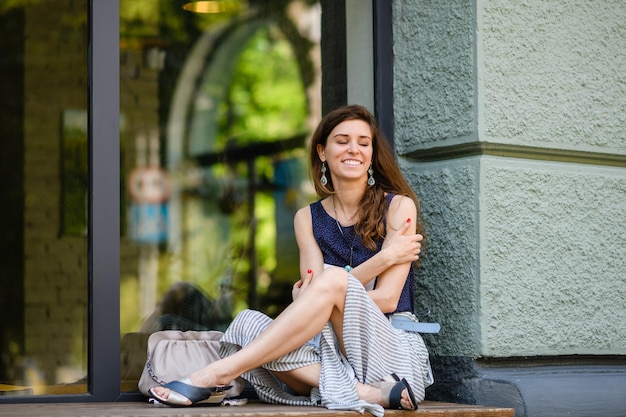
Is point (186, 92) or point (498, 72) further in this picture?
point (186, 92)

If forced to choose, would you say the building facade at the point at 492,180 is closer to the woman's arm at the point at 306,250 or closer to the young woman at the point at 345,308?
the young woman at the point at 345,308

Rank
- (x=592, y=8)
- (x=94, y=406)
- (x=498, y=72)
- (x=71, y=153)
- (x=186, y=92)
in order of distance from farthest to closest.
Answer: (x=186, y=92), (x=71, y=153), (x=592, y=8), (x=498, y=72), (x=94, y=406)

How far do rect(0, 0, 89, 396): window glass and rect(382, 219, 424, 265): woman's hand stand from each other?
4637 millimetres

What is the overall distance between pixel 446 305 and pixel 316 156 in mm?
822

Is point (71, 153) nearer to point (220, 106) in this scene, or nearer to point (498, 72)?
point (220, 106)

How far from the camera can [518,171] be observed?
3871 mm

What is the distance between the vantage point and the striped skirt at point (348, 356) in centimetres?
350

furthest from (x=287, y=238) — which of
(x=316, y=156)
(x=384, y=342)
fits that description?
(x=384, y=342)

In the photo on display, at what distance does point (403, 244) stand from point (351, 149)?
45 centimetres

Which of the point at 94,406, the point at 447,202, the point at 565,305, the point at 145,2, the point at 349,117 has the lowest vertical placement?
the point at 94,406

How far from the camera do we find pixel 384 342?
359 centimetres

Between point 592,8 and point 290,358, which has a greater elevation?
point 592,8

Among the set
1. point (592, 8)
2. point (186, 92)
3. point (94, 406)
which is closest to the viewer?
point (94, 406)

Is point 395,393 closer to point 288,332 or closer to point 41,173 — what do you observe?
point 288,332
